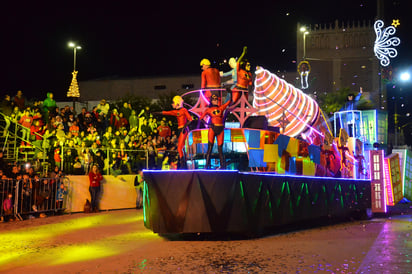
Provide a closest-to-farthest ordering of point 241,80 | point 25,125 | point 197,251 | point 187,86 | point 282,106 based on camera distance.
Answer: point 197,251, point 241,80, point 282,106, point 25,125, point 187,86

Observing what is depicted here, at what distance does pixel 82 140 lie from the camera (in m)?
19.7

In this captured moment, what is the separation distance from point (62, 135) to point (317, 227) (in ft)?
35.5

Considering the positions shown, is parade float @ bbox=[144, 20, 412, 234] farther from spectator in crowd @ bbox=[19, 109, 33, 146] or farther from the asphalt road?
spectator in crowd @ bbox=[19, 109, 33, 146]

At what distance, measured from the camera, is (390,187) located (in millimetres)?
18359

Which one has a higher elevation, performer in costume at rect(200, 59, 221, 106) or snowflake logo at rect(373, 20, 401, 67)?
snowflake logo at rect(373, 20, 401, 67)

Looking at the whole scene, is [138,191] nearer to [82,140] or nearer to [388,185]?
[82,140]

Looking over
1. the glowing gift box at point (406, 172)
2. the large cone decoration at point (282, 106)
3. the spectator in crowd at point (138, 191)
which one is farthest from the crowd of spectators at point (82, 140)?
the glowing gift box at point (406, 172)

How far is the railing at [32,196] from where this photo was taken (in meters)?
14.7

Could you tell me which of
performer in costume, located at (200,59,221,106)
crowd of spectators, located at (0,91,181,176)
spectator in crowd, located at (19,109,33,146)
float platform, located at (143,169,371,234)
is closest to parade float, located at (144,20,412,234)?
float platform, located at (143,169,371,234)

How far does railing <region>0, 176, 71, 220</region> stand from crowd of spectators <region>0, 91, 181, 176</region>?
1.32m

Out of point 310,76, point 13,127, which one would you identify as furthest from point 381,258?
point 310,76

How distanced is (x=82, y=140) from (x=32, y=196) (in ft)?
14.1

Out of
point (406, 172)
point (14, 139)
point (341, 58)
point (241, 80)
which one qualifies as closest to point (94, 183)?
point (14, 139)

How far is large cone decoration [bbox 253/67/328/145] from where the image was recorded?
14.4m
